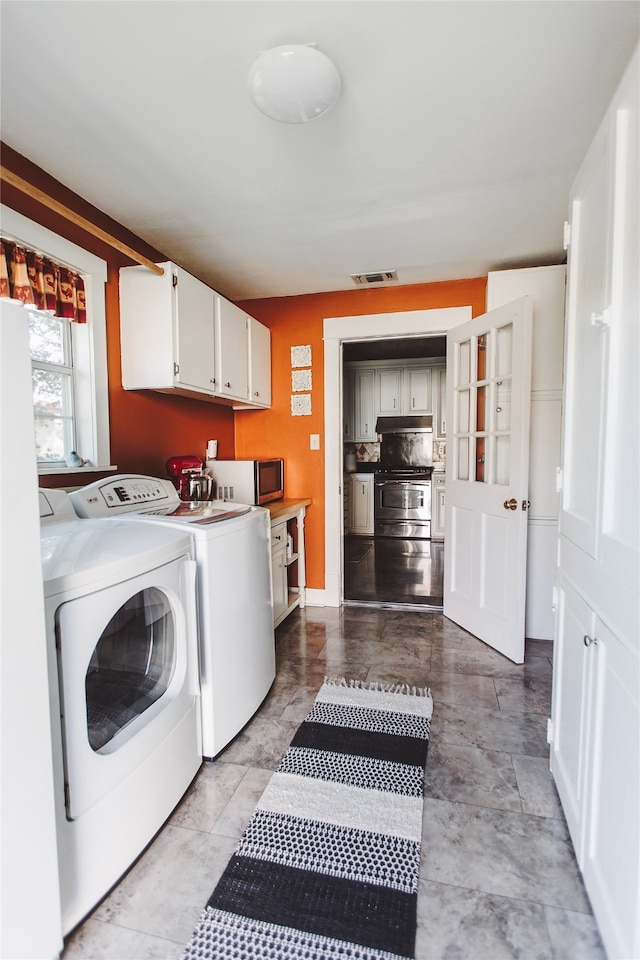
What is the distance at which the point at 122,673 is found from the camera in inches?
55.1

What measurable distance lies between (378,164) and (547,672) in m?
2.66

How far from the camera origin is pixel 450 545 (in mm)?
3279

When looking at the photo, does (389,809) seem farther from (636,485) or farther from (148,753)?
(636,485)

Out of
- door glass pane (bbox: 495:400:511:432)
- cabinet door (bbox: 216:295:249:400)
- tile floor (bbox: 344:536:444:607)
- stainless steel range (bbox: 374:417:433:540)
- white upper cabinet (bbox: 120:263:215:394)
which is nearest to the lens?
white upper cabinet (bbox: 120:263:215:394)

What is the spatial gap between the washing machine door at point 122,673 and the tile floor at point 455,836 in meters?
0.31

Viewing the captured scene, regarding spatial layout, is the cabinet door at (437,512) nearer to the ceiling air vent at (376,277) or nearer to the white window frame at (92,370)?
the ceiling air vent at (376,277)

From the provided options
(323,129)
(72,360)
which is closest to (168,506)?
(72,360)

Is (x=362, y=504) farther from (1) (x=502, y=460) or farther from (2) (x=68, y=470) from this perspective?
(2) (x=68, y=470)

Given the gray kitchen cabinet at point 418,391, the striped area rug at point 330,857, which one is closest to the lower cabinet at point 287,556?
the striped area rug at point 330,857

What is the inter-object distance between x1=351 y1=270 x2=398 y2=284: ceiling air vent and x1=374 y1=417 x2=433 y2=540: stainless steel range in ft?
9.55

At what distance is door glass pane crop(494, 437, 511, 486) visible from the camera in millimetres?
2814

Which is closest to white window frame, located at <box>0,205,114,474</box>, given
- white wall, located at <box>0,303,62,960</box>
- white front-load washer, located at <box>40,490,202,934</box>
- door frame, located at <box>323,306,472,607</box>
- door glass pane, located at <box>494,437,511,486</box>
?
white front-load washer, located at <box>40,490,202,934</box>

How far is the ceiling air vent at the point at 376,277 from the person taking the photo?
10.2 feet

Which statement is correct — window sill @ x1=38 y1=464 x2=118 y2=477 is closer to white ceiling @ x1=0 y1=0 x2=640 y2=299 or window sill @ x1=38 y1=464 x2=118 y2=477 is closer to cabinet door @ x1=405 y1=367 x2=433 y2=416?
white ceiling @ x1=0 y1=0 x2=640 y2=299
